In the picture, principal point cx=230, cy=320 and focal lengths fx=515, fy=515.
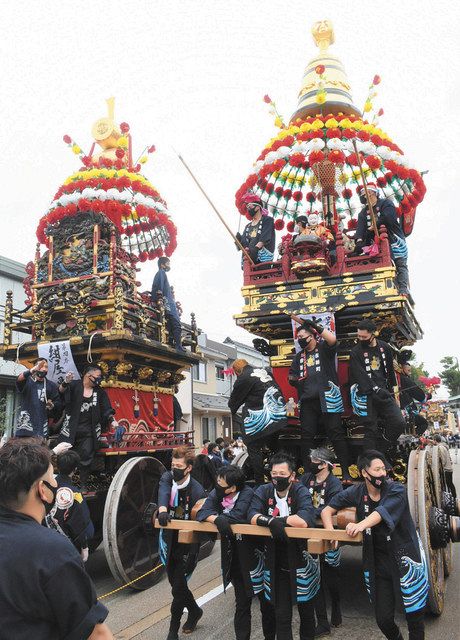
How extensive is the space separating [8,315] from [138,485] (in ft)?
11.9

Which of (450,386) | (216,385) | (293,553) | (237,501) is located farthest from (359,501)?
(450,386)

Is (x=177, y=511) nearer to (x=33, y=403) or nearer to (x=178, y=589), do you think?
(x=178, y=589)

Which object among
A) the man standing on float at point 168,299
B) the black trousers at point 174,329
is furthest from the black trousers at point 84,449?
the black trousers at point 174,329

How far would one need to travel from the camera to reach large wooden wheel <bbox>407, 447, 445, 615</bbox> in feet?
12.8

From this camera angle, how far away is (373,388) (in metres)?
5.16

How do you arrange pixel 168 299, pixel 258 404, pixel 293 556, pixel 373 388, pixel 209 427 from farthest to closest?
pixel 209 427 < pixel 168 299 < pixel 258 404 < pixel 373 388 < pixel 293 556

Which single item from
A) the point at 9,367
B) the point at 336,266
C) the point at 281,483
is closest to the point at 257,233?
the point at 336,266

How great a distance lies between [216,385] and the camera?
27031 millimetres

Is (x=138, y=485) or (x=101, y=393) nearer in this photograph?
(x=138, y=485)

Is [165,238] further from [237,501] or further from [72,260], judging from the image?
[237,501]

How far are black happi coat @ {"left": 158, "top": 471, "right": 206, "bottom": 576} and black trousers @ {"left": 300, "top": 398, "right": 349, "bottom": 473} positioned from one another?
1.31 metres

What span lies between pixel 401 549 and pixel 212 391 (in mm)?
23105

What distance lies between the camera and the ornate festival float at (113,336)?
623cm

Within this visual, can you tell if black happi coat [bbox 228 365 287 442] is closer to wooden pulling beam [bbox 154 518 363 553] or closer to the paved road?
wooden pulling beam [bbox 154 518 363 553]
